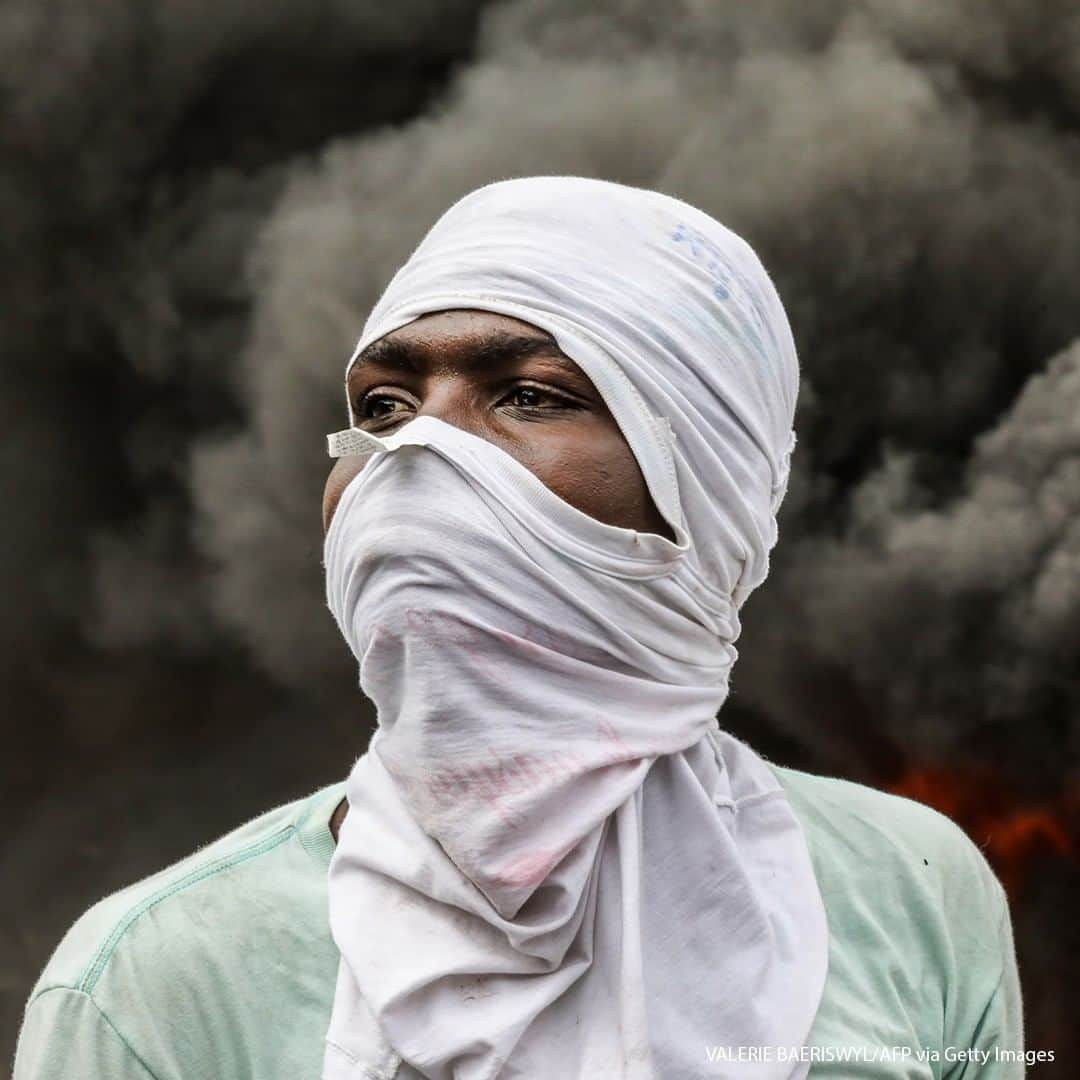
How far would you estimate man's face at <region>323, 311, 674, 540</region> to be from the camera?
6.20ft

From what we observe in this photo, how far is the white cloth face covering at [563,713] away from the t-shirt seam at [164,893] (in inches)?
6.1

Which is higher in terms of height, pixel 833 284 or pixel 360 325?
pixel 833 284

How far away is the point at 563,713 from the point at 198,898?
56 cm

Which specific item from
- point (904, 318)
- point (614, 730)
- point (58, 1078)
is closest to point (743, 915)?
point (614, 730)

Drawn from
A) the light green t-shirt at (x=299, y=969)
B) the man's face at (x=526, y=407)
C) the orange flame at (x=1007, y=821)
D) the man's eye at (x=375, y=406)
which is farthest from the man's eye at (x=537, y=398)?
the orange flame at (x=1007, y=821)

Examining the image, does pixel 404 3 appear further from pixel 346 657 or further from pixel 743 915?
pixel 743 915

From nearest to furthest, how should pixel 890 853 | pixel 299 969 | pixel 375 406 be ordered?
1. pixel 299 969
2. pixel 375 406
3. pixel 890 853

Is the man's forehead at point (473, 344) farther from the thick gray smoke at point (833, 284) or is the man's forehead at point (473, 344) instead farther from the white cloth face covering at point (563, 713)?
the thick gray smoke at point (833, 284)

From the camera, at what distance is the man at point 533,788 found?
1775 millimetres

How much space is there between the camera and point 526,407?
194 centimetres

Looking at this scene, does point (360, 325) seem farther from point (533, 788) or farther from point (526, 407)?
point (533, 788)

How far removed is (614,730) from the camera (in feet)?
6.11

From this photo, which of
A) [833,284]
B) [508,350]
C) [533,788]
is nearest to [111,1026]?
[533,788]

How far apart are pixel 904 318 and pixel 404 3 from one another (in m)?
1.85
